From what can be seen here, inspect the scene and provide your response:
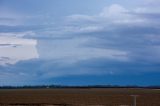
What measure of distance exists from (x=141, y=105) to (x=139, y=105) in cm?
33

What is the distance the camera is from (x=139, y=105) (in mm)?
54562

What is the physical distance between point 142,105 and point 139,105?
0.48 meters

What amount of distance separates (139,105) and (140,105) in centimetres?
19

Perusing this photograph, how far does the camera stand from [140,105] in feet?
178

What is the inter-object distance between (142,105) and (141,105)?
15 centimetres

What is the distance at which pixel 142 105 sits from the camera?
5422 cm

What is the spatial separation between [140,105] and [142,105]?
0.97ft

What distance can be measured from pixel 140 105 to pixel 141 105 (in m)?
0.15

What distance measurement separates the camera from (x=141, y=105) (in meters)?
54.3
